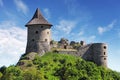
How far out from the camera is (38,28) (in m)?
99.4

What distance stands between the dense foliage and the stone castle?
6.14ft

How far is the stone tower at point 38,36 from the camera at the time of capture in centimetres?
9925

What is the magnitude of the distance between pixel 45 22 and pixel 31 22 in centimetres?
328

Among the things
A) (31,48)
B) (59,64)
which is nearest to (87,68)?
(59,64)

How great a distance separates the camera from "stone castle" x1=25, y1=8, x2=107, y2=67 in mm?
99375

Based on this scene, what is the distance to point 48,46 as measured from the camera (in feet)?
328

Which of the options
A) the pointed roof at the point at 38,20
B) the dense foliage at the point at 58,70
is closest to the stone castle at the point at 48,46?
the pointed roof at the point at 38,20

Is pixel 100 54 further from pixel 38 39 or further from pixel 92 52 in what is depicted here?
pixel 38 39

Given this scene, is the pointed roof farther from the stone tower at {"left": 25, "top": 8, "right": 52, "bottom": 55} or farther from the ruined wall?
the ruined wall

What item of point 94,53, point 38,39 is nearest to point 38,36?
point 38,39

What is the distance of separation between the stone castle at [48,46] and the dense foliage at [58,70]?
1.87m

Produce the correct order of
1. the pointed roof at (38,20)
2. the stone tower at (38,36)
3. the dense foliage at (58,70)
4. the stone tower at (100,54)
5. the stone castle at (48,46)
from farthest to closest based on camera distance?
the stone tower at (100,54)
the pointed roof at (38,20)
the stone castle at (48,46)
the stone tower at (38,36)
the dense foliage at (58,70)

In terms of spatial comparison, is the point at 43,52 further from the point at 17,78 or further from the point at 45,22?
the point at 17,78

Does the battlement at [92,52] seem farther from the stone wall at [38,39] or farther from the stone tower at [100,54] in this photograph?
the stone wall at [38,39]
